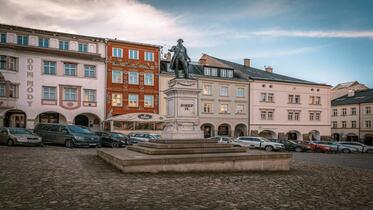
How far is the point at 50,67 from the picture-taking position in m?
35.7

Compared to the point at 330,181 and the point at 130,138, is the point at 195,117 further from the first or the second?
the point at 130,138

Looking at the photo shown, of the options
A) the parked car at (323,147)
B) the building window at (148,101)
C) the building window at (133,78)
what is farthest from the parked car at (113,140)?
the parked car at (323,147)

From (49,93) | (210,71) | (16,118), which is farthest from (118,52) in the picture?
(210,71)

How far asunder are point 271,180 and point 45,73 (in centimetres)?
3130

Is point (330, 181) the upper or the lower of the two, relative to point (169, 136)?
lower

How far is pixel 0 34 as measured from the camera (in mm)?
33719

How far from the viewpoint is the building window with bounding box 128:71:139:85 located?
40.0 meters

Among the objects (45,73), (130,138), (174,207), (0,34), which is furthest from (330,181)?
(0,34)

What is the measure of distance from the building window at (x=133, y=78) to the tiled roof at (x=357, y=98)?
1623 inches

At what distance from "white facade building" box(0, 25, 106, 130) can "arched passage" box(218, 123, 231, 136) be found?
16997 millimetres

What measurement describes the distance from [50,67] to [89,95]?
5133 millimetres

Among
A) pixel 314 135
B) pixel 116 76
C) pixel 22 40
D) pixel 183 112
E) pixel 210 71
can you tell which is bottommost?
pixel 314 135

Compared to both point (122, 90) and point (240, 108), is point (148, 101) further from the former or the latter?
point (240, 108)

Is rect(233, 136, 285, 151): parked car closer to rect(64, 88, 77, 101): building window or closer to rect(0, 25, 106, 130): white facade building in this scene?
rect(0, 25, 106, 130): white facade building
